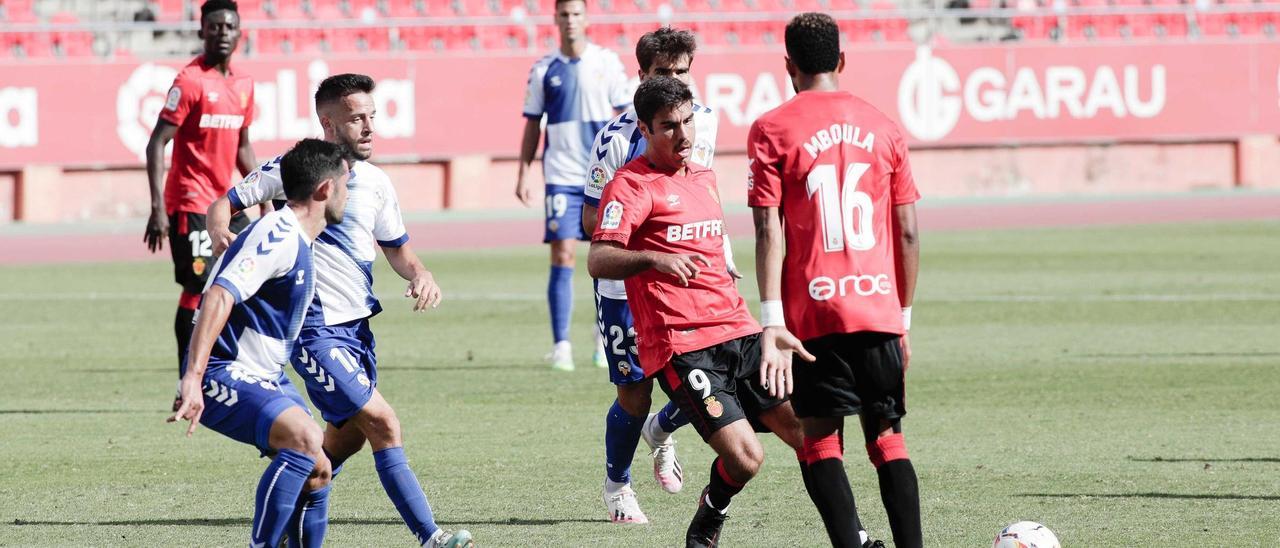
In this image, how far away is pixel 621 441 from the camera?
6953 mm

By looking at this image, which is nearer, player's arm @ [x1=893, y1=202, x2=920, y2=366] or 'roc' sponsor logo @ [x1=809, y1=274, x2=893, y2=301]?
'roc' sponsor logo @ [x1=809, y1=274, x2=893, y2=301]

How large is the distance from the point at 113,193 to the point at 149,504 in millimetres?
16898

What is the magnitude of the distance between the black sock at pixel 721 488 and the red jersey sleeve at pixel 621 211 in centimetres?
81

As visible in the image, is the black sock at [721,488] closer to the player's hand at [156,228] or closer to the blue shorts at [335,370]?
the blue shorts at [335,370]

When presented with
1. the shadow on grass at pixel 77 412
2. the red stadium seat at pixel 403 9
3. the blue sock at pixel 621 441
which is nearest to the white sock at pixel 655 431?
the blue sock at pixel 621 441

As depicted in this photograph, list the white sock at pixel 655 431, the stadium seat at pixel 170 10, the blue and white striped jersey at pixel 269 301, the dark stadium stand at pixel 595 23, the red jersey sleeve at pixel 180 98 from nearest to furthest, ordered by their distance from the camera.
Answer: the blue and white striped jersey at pixel 269 301, the white sock at pixel 655 431, the red jersey sleeve at pixel 180 98, the dark stadium stand at pixel 595 23, the stadium seat at pixel 170 10

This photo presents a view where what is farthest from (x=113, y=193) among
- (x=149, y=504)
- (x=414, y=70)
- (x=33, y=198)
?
(x=149, y=504)

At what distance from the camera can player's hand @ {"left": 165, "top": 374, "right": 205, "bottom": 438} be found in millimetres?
5262

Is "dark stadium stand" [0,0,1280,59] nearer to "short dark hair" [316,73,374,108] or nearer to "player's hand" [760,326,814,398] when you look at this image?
"short dark hair" [316,73,374,108]

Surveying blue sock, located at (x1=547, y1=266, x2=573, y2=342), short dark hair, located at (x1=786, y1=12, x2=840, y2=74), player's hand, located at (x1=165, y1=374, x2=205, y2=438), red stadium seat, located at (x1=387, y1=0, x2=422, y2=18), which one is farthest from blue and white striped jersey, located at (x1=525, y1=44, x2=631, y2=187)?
red stadium seat, located at (x1=387, y1=0, x2=422, y2=18)

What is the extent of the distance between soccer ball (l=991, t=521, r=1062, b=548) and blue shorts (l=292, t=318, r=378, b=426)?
212cm

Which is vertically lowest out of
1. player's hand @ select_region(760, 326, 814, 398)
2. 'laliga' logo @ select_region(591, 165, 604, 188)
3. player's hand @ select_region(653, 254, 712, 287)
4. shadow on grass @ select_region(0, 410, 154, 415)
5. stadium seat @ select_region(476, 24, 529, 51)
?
shadow on grass @ select_region(0, 410, 154, 415)

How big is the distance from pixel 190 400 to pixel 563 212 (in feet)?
19.4

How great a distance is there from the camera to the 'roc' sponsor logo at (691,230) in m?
6.11
